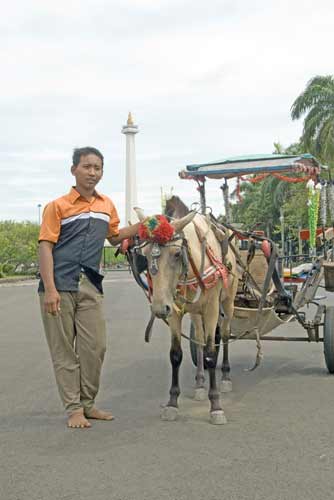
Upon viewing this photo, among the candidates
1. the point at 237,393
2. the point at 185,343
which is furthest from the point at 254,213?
the point at 237,393

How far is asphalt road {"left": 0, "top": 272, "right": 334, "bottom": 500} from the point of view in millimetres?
4020

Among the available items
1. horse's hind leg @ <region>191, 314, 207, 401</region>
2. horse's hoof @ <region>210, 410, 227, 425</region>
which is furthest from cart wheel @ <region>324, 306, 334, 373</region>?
horse's hoof @ <region>210, 410, 227, 425</region>

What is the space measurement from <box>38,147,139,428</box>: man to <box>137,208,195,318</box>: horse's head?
47 centimetres

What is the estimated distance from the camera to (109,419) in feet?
18.7

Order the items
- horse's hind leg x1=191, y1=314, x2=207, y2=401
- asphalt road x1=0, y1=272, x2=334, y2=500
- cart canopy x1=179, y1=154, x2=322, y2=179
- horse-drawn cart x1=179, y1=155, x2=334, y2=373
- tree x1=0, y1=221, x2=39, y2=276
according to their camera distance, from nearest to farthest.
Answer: asphalt road x1=0, y1=272, x2=334, y2=500 < horse's hind leg x1=191, y1=314, x2=207, y2=401 < horse-drawn cart x1=179, y1=155, x2=334, y2=373 < cart canopy x1=179, y1=154, x2=322, y2=179 < tree x1=0, y1=221, x2=39, y2=276

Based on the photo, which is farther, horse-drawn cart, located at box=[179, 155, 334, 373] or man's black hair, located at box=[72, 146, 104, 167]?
horse-drawn cart, located at box=[179, 155, 334, 373]

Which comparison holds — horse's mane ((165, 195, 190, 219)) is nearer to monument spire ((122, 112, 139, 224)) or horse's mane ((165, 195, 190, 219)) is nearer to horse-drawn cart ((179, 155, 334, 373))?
horse-drawn cart ((179, 155, 334, 373))

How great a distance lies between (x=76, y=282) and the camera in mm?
5500

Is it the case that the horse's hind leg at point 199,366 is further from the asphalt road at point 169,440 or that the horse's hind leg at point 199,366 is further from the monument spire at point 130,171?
the monument spire at point 130,171

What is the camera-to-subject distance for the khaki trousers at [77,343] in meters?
5.50

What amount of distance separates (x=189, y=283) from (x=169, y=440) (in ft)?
4.32

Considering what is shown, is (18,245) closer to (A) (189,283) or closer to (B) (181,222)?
(A) (189,283)

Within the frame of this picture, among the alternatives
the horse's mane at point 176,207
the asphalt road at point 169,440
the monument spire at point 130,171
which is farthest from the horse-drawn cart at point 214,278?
the monument spire at point 130,171

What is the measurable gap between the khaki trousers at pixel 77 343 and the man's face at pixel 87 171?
2.50ft
